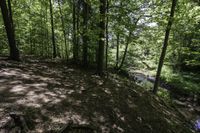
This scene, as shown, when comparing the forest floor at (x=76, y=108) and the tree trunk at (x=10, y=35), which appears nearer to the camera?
the forest floor at (x=76, y=108)

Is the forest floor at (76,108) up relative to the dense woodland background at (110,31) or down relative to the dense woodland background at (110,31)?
down

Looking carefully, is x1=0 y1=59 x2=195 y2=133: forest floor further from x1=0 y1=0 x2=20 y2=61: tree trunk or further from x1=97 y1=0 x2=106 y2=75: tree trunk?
x1=97 y1=0 x2=106 y2=75: tree trunk

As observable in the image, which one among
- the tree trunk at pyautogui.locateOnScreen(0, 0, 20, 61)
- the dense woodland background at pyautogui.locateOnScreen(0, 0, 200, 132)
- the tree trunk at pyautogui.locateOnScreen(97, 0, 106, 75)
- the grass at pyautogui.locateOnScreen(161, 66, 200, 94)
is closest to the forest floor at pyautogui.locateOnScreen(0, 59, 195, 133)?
the tree trunk at pyautogui.locateOnScreen(0, 0, 20, 61)

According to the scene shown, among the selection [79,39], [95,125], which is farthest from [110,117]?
[79,39]

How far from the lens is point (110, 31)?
1245 centimetres

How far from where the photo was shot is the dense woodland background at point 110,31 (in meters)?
8.95

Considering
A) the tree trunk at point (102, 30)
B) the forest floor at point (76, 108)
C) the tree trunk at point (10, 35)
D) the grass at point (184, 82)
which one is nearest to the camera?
the forest floor at point (76, 108)

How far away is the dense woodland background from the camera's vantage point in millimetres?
8953

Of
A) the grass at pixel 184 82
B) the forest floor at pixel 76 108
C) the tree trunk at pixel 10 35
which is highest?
the tree trunk at pixel 10 35

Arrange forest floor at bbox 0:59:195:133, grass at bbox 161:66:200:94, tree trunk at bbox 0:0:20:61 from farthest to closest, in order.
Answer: grass at bbox 161:66:200:94 → tree trunk at bbox 0:0:20:61 → forest floor at bbox 0:59:195:133

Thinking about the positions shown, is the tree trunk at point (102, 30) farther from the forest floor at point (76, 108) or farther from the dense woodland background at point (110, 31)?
the forest floor at point (76, 108)

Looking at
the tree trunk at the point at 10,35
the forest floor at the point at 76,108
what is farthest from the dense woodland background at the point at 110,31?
the forest floor at the point at 76,108

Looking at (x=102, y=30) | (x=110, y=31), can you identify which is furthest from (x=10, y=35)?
(x=110, y=31)

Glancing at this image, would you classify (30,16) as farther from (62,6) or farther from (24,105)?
(24,105)
